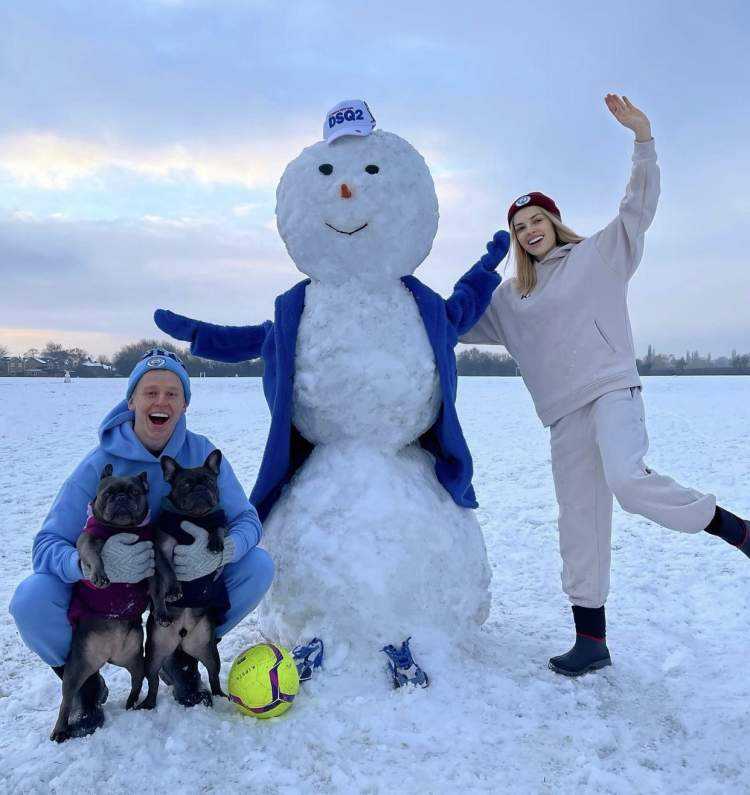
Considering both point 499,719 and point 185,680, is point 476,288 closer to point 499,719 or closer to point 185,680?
point 499,719

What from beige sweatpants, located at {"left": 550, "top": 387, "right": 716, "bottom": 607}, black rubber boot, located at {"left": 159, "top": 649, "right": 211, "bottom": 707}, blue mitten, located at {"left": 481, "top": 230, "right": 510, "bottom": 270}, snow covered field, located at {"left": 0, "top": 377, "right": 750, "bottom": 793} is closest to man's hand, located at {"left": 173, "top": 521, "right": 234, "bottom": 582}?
black rubber boot, located at {"left": 159, "top": 649, "right": 211, "bottom": 707}

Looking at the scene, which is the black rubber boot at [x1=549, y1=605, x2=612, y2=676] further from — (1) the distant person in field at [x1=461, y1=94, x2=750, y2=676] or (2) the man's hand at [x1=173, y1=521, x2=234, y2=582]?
(2) the man's hand at [x1=173, y1=521, x2=234, y2=582]

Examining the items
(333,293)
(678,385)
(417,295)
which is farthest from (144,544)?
(678,385)

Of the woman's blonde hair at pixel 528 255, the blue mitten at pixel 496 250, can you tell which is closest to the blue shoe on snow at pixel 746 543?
the woman's blonde hair at pixel 528 255

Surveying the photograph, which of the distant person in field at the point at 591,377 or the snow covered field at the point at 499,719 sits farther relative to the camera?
the distant person in field at the point at 591,377

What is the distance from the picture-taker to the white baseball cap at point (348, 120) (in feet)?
10.1

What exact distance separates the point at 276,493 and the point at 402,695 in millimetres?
1051

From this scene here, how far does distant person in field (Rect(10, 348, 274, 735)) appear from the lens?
2312mm

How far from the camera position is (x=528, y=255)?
136 inches

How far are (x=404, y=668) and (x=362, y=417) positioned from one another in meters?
1.02

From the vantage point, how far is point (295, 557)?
2.90 metres

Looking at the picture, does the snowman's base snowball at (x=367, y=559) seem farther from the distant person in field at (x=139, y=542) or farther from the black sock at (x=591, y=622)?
the black sock at (x=591, y=622)

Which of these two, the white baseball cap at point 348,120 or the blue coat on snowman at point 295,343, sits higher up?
the white baseball cap at point 348,120

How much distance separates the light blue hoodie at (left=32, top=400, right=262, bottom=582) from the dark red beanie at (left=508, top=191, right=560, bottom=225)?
189 centimetres
